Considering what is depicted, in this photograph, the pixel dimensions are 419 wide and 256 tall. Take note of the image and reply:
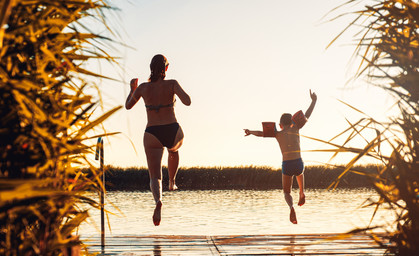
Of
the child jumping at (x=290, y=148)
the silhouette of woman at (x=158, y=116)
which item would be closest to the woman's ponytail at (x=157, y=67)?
the silhouette of woman at (x=158, y=116)

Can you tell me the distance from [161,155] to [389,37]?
3.61 m

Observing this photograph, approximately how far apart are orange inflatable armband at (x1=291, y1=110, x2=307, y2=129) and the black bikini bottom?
287cm

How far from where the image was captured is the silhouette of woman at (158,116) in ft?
18.4

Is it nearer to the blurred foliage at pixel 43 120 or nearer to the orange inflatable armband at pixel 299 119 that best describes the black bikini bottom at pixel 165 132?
the orange inflatable armband at pixel 299 119

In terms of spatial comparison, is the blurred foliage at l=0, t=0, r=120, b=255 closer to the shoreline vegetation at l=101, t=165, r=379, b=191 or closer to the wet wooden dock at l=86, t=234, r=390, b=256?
the wet wooden dock at l=86, t=234, r=390, b=256

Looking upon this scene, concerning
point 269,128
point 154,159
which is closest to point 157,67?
point 154,159

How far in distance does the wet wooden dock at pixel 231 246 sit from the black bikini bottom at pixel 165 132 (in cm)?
129

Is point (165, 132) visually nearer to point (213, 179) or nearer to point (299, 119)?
point (299, 119)

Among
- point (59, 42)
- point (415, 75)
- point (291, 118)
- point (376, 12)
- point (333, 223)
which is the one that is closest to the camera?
point (59, 42)

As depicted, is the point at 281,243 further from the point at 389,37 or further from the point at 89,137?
the point at 89,137

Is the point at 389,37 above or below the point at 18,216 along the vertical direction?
above

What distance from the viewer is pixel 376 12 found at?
2693mm

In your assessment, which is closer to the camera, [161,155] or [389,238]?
[389,238]

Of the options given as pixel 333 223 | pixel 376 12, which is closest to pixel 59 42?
pixel 376 12
